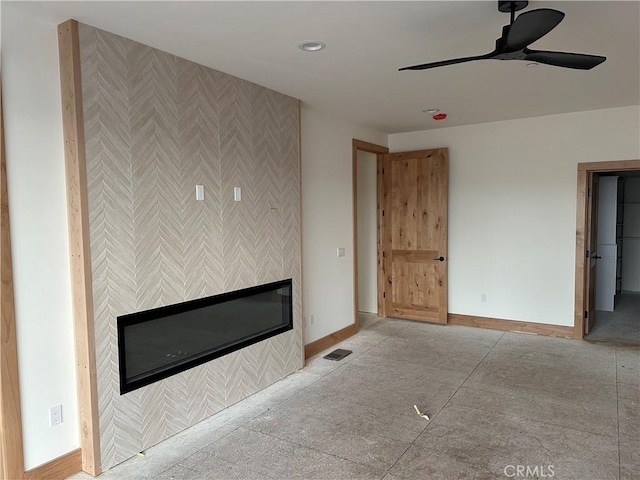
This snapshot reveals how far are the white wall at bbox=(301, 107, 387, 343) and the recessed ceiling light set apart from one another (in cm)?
155

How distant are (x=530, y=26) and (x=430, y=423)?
2542 millimetres

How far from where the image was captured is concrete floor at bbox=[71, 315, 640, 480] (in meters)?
2.58

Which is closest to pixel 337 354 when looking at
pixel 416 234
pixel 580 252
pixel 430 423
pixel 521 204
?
pixel 430 423

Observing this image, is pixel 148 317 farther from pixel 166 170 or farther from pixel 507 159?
pixel 507 159

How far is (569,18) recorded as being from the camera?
2.44 m

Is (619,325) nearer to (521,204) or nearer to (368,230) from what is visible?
(521,204)

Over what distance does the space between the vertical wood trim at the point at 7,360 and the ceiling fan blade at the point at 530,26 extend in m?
2.49

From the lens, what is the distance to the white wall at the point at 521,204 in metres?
4.90

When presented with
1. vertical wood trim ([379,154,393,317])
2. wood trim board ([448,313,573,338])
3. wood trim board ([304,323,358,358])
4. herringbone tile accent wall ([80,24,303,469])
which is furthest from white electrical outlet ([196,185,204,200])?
wood trim board ([448,313,573,338])

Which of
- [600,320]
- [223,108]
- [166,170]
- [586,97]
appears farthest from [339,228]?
[600,320]

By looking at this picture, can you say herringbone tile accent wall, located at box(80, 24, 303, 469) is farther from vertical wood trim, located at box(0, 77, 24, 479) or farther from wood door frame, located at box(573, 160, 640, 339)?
wood door frame, located at box(573, 160, 640, 339)

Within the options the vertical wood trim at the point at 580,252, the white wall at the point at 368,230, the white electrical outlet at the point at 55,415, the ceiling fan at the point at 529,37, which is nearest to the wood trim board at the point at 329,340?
the white wall at the point at 368,230

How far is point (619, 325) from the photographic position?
5.62m

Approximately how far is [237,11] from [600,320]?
6007 millimetres
